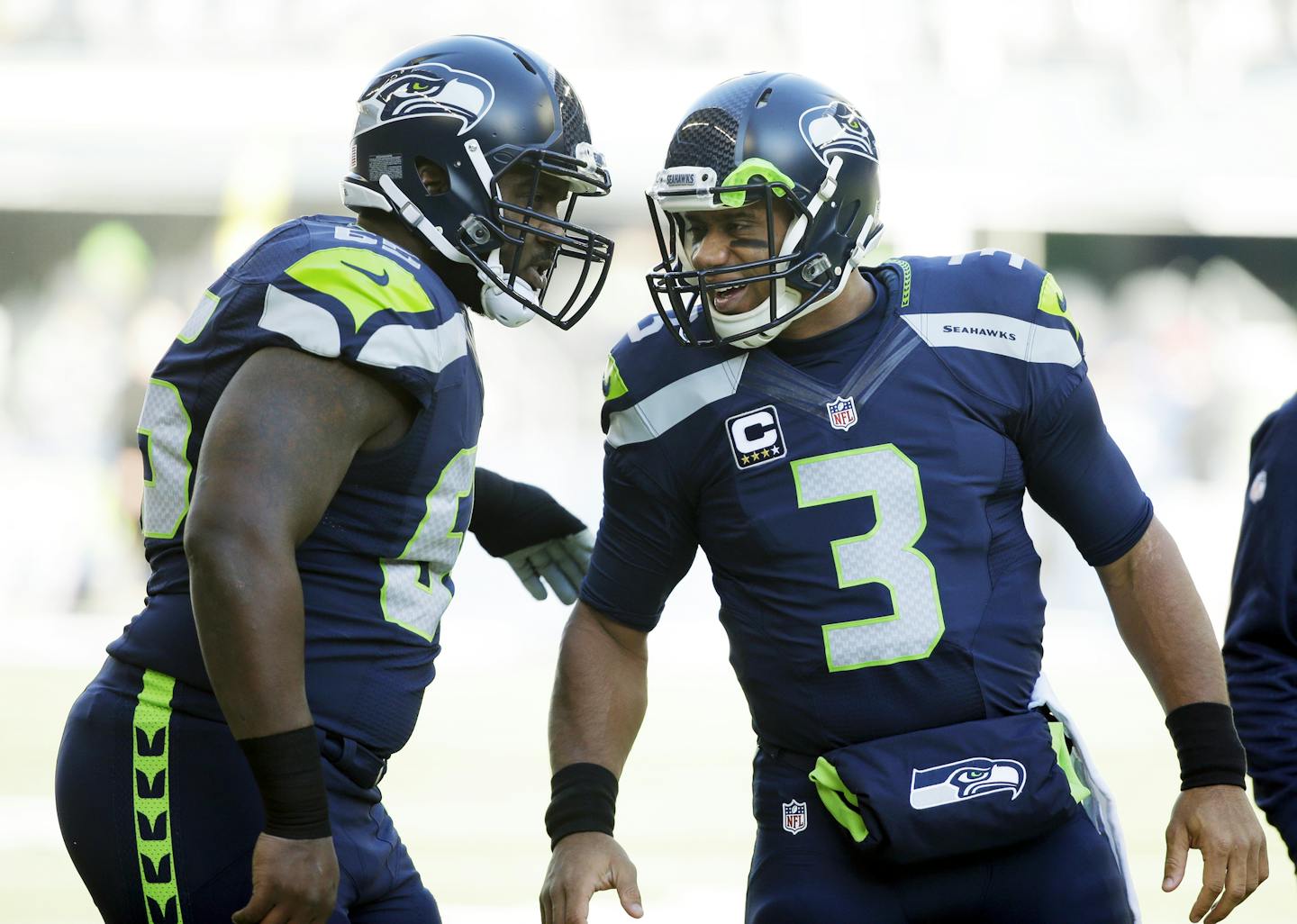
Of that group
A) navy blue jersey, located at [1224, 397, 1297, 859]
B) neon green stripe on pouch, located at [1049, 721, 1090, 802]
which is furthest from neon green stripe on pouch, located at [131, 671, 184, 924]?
navy blue jersey, located at [1224, 397, 1297, 859]

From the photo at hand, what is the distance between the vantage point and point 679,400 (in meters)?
2.88

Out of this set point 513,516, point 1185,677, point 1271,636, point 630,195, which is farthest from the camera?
point 630,195

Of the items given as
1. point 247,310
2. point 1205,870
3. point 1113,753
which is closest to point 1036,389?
point 1205,870

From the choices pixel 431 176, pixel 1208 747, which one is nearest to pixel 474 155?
pixel 431 176

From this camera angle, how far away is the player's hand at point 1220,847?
8.80ft

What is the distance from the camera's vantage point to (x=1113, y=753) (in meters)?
7.81

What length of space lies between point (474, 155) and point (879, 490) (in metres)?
0.90

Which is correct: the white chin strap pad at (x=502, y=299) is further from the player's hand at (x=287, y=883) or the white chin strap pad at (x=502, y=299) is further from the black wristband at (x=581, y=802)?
the player's hand at (x=287, y=883)

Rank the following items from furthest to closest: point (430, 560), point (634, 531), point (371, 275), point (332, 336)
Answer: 1. point (634, 531)
2. point (430, 560)
3. point (371, 275)
4. point (332, 336)

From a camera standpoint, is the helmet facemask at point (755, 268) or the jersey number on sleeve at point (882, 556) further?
the helmet facemask at point (755, 268)

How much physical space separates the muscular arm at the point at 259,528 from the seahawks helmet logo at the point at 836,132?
111cm

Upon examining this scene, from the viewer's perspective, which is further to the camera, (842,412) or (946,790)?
(842,412)

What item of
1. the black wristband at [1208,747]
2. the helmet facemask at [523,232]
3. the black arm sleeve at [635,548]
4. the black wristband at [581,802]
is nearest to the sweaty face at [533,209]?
the helmet facemask at [523,232]

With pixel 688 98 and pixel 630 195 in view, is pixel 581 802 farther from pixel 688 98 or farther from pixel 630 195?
pixel 688 98
